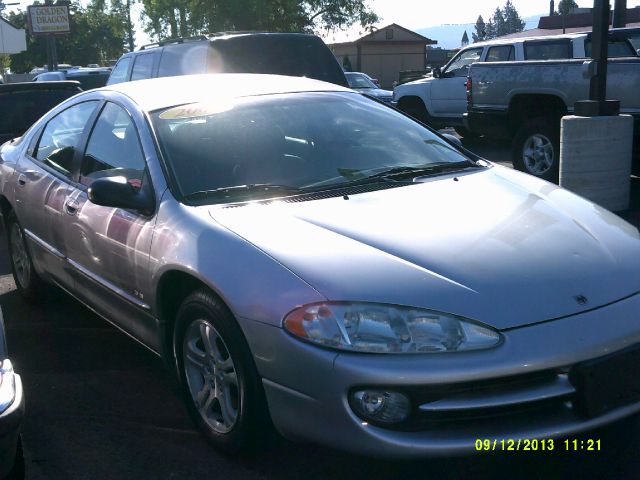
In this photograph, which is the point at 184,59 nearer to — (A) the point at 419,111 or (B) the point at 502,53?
(B) the point at 502,53

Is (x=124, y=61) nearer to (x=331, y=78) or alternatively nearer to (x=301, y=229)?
(x=331, y=78)

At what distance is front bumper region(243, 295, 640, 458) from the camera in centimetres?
282

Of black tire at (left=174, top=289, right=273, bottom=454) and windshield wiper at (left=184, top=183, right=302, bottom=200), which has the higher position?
windshield wiper at (left=184, top=183, right=302, bottom=200)

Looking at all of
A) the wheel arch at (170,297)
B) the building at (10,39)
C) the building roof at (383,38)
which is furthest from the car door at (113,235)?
the building at (10,39)

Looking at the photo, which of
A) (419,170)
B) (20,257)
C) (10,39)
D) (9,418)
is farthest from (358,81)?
(10,39)

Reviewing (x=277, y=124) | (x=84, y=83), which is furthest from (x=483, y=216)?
(x=84, y=83)

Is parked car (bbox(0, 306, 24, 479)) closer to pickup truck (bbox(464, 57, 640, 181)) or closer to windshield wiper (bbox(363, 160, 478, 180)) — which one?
windshield wiper (bbox(363, 160, 478, 180))

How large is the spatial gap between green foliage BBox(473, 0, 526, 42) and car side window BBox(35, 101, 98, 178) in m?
116

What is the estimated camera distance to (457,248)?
10.6 feet

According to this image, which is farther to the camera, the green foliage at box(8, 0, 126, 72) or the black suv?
the green foliage at box(8, 0, 126, 72)

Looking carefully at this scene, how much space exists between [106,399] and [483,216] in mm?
2067

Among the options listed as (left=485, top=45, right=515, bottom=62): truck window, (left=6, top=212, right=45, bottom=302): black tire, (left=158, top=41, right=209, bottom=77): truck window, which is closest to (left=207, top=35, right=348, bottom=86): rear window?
(left=158, top=41, right=209, bottom=77): truck window

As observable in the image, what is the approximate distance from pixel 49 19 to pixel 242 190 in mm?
31835

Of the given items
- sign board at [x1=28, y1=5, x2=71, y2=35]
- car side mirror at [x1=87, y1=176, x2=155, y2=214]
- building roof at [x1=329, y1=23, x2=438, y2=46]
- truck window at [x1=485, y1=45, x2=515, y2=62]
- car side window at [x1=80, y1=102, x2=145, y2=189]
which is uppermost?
sign board at [x1=28, y1=5, x2=71, y2=35]
